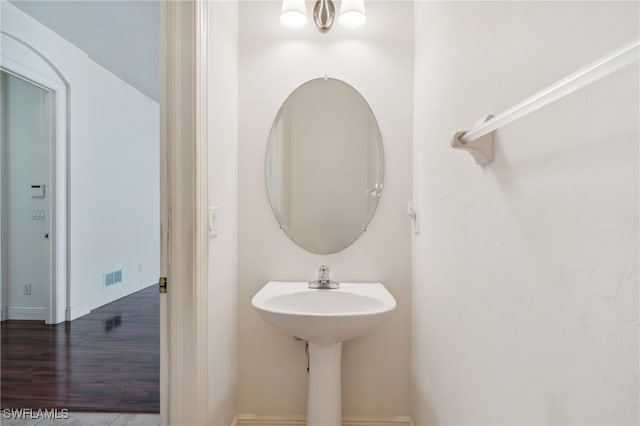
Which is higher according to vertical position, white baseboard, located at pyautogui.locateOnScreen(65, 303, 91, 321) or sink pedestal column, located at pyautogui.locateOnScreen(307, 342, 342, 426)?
sink pedestal column, located at pyautogui.locateOnScreen(307, 342, 342, 426)

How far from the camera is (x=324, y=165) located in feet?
6.00

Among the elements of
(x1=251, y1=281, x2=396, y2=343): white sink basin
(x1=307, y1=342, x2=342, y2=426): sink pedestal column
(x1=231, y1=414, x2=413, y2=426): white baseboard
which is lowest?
(x1=231, y1=414, x2=413, y2=426): white baseboard

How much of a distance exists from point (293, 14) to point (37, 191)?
10.4 feet

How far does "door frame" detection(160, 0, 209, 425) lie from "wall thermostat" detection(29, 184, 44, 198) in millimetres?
3003

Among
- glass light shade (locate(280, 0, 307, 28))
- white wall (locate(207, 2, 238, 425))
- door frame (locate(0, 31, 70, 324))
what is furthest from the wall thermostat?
glass light shade (locate(280, 0, 307, 28))

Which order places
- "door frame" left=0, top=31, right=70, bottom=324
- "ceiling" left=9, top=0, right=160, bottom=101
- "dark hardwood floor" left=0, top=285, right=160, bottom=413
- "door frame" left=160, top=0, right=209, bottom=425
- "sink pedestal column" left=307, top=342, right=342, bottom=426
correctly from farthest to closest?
"door frame" left=0, top=31, right=70, bottom=324 → "ceiling" left=9, top=0, right=160, bottom=101 → "dark hardwood floor" left=0, top=285, right=160, bottom=413 → "sink pedestal column" left=307, top=342, right=342, bottom=426 → "door frame" left=160, top=0, right=209, bottom=425

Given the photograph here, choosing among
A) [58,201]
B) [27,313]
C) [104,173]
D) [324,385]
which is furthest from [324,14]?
[27,313]

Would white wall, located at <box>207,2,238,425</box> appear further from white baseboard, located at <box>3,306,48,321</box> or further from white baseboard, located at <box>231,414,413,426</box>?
white baseboard, located at <box>3,306,48,321</box>

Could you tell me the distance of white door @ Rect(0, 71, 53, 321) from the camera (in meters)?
3.39

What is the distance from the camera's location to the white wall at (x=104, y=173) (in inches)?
137

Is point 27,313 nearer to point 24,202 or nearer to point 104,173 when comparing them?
point 24,202

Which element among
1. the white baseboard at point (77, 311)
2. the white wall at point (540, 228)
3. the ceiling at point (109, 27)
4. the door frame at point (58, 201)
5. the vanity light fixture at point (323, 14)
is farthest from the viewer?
the white baseboard at point (77, 311)

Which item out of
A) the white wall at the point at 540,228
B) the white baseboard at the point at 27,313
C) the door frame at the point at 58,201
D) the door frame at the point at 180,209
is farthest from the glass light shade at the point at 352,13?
the white baseboard at the point at 27,313

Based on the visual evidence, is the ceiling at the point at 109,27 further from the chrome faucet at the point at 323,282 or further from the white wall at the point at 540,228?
the white wall at the point at 540,228
